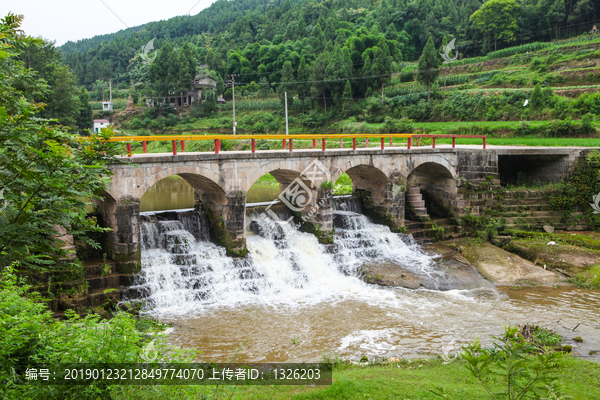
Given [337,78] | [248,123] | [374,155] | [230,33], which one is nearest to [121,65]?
[230,33]

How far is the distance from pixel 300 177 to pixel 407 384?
39.0 ft

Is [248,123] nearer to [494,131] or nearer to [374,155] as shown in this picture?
[494,131]

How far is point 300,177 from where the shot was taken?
19047 millimetres

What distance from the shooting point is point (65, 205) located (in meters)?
6.06

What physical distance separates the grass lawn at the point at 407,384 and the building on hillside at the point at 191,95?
48.3 metres

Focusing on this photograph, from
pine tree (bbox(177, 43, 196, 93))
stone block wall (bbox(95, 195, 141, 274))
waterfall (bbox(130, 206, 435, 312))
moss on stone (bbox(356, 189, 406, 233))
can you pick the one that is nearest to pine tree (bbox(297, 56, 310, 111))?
pine tree (bbox(177, 43, 196, 93))

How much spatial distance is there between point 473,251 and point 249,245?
910 centimetres

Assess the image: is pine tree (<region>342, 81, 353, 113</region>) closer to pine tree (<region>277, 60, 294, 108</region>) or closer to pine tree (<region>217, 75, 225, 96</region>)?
pine tree (<region>277, 60, 294, 108</region>)

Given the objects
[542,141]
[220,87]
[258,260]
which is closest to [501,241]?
[258,260]

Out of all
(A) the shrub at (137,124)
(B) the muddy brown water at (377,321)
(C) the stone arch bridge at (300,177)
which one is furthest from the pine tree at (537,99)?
(A) the shrub at (137,124)

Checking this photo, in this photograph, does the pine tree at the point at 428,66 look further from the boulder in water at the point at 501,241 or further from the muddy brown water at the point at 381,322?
the muddy brown water at the point at 381,322

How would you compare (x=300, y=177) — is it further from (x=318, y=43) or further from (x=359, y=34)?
(x=359, y=34)

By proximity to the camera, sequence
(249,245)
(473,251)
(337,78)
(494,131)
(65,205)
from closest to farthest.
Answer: (65,205) < (249,245) < (473,251) < (494,131) < (337,78)

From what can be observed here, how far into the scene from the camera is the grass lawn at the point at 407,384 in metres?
7.64
